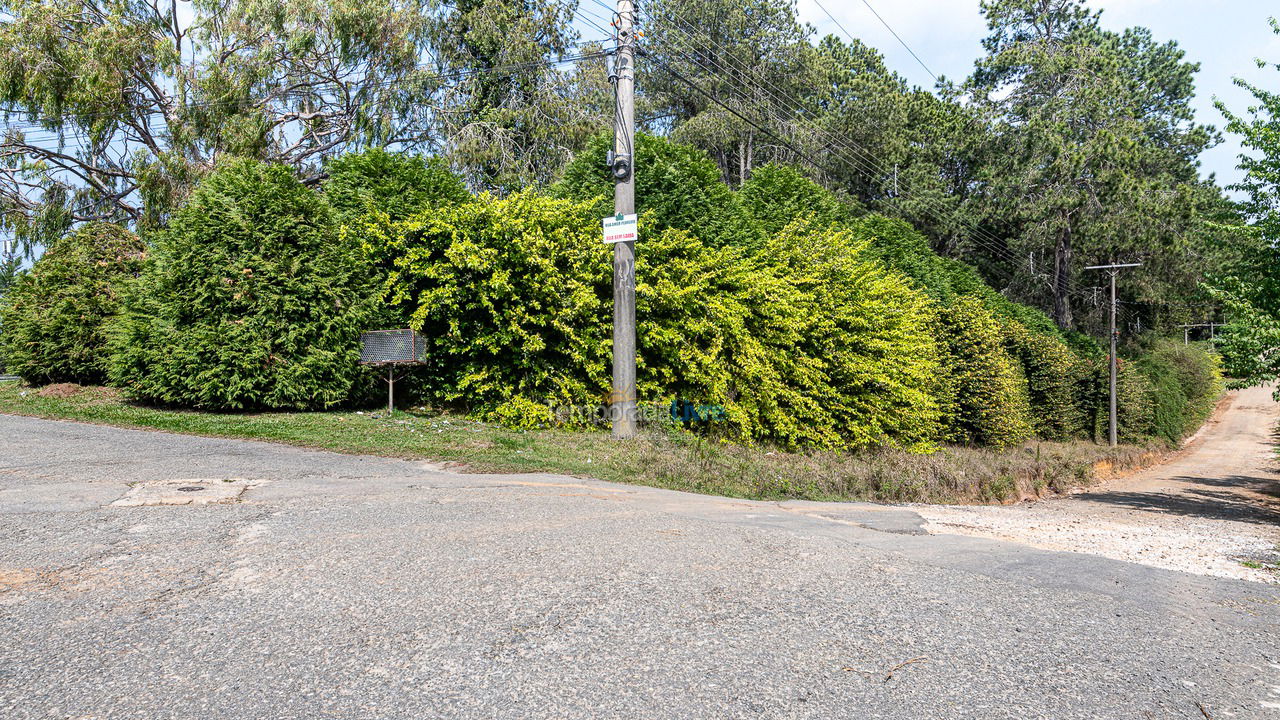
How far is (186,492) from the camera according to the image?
7.07 meters

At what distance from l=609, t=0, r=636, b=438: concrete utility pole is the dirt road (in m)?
5.21

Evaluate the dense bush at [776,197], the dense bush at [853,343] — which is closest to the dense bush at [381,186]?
the dense bush at [853,343]

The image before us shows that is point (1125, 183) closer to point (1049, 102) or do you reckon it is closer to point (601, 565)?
point (1049, 102)

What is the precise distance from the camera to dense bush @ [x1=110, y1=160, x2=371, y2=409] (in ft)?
42.6

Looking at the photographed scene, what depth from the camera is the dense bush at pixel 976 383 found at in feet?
93.5

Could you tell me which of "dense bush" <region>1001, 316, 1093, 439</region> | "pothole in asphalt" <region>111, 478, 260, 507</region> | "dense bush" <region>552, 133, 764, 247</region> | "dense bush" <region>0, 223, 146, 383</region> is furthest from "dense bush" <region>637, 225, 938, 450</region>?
"dense bush" <region>1001, 316, 1093, 439</region>

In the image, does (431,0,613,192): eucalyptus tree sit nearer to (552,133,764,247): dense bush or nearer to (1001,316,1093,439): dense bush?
(552,133,764,247): dense bush

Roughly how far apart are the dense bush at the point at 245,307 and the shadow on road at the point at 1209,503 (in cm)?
1699

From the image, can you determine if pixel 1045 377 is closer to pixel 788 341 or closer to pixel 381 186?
pixel 788 341

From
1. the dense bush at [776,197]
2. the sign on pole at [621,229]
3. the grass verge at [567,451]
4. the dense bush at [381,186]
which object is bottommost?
the grass verge at [567,451]

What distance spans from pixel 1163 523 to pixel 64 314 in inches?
885

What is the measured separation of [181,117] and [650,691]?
28.7 m

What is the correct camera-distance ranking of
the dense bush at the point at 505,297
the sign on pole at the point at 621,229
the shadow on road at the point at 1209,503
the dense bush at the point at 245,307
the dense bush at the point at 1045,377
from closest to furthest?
1. the sign on pole at the point at 621,229
2. the dense bush at the point at 245,307
3. the dense bush at the point at 505,297
4. the shadow on road at the point at 1209,503
5. the dense bush at the point at 1045,377

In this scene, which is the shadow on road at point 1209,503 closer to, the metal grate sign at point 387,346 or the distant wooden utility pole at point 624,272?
the distant wooden utility pole at point 624,272
